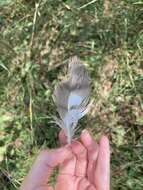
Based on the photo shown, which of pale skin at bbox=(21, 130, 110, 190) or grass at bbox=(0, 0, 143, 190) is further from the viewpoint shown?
grass at bbox=(0, 0, 143, 190)

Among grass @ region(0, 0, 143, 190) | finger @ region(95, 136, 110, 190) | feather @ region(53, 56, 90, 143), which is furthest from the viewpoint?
grass @ region(0, 0, 143, 190)

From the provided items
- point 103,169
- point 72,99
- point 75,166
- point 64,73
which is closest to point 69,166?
point 75,166

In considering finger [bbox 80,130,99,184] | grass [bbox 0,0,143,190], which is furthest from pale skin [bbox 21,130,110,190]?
grass [bbox 0,0,143,190]

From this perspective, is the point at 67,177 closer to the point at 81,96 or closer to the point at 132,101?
the point at 81,96

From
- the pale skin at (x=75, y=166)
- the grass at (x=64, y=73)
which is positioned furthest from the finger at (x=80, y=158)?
the grass at (x=64, y=73)

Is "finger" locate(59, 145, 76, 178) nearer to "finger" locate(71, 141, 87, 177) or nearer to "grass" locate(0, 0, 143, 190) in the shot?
"finger" locate(71, 141, 87, 177)

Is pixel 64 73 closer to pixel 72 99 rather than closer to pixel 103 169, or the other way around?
pixel 72 99

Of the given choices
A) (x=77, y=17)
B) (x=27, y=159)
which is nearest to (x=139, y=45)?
(x=77, y=17)
